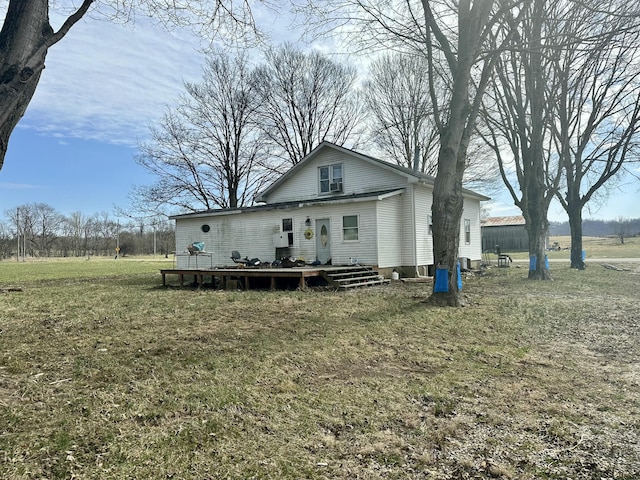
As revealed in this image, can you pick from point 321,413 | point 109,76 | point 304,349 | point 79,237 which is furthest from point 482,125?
point 79,237

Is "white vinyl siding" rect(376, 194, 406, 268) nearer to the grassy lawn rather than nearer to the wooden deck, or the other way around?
the wooden deck

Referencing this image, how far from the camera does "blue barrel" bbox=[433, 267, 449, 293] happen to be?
9484mm

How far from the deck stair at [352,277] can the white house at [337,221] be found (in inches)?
30.7

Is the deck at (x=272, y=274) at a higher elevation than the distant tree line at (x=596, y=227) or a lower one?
lower

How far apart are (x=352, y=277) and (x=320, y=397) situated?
33.6 feet

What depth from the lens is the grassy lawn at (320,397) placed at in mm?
2783

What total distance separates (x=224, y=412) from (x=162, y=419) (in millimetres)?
495

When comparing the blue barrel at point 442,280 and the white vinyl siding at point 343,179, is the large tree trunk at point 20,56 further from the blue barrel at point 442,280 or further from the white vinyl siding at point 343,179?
the white vinyl siding at point 343,179

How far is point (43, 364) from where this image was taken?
16.0ft

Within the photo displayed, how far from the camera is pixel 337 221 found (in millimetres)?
16391

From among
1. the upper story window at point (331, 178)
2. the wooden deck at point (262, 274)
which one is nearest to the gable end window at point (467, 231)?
the upper story window at point (331, 178)

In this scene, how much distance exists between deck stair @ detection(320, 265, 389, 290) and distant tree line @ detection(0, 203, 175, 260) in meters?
58.2

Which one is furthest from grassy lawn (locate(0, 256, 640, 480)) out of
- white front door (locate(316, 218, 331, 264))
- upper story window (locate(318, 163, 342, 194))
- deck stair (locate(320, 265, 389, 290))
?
upper story window (locate(318, 163, 342, 194))

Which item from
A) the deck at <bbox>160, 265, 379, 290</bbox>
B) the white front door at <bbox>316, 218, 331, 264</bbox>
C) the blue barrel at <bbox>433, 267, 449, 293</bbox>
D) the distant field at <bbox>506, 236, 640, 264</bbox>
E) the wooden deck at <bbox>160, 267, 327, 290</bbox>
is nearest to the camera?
the blue barrel at <bbox>433, 267, 449, 293</bbox>
